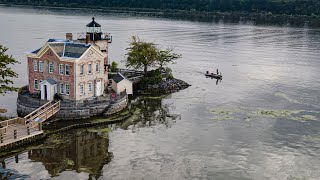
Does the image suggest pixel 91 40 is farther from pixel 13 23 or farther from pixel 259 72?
pixel 13 23

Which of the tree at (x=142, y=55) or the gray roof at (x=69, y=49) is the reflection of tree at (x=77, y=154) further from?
the tree at (x=142, y=55)

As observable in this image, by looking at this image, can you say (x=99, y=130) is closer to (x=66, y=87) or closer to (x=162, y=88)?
(x=66, y=87)

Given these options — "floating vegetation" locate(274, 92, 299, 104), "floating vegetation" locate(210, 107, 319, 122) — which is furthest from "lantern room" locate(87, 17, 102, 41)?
"floating vegetation" locate(274, 92, 299, 104)

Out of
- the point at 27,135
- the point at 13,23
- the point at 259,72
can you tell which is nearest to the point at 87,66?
the point at 27,135

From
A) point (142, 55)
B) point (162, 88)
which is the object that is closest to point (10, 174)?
point (162, 88)

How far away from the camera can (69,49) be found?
66.1 metres

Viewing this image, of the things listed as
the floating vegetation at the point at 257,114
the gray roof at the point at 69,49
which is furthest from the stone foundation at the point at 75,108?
the floating vegetation at the point at 257,114

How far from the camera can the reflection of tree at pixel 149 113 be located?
2616 inches

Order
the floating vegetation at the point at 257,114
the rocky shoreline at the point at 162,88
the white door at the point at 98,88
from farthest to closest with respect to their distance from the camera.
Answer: the rocky shoreline at the point at 162,88 < the white door at the point at 98,88 < the floating vegetation at the point at 257,114

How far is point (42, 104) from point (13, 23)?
145m

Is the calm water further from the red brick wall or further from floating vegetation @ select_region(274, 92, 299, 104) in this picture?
the red brick wall

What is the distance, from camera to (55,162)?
50.7 metres

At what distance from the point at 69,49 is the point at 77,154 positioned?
62.5 feet

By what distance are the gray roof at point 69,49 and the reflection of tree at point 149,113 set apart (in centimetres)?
1259
